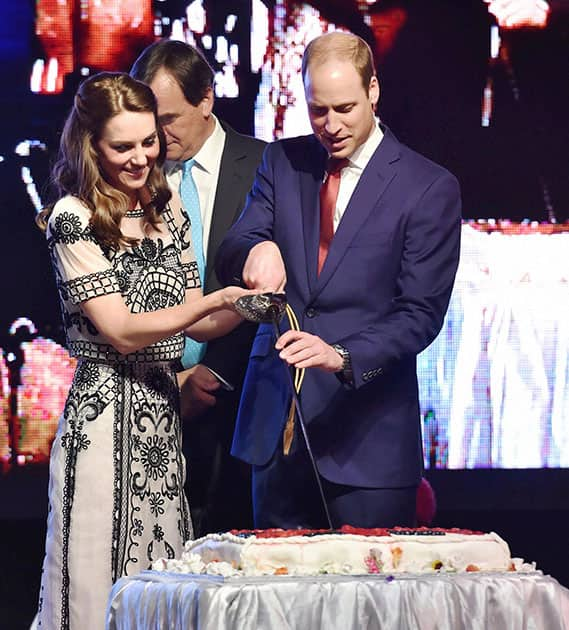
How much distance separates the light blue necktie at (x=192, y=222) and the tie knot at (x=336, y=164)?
727 millimetres

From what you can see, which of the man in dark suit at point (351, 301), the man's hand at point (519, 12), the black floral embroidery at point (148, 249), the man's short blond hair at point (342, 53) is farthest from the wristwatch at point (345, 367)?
the man's hand at point (519, 12)

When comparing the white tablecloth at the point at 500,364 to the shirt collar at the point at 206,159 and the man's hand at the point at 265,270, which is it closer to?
the shirt collar at the point at 206,159

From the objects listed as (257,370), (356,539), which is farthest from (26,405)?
(356,539)

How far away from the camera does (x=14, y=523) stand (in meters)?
4.87

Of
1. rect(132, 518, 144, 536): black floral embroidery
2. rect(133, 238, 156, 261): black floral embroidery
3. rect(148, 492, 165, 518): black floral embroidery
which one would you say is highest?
rect(133, 238, 156, 261): black floral embroidery

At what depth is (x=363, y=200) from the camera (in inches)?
138

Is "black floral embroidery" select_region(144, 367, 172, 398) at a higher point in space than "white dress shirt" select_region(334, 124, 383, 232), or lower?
lower

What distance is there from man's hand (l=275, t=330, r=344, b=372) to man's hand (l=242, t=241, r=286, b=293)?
152 millimetres

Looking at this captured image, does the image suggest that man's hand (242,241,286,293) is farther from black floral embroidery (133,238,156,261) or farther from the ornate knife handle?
black floral embroidery (133,238,156,261)

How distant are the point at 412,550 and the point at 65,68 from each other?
8.30 feet

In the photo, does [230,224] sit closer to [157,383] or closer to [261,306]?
[157,383]

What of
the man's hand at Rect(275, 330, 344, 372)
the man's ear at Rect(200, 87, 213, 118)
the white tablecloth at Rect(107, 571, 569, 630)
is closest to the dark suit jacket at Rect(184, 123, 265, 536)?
the man's ear at Rect(200, 87, 213, 118)

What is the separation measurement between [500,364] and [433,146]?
746mm

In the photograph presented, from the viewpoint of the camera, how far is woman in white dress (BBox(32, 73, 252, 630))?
3387 mm
